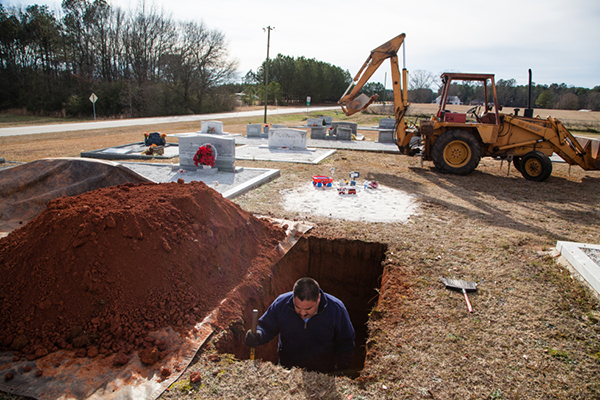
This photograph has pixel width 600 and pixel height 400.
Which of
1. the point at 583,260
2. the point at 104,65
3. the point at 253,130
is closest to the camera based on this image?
the point at 583,260

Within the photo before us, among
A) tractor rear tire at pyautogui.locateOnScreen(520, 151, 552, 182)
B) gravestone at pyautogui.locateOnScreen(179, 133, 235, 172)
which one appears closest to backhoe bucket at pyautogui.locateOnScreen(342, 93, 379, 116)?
gravestone at pyautogui.locateOnScreen(179, 133, 235, 172)

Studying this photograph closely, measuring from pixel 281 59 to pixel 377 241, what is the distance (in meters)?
64.4

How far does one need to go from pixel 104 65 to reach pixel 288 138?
3594cm

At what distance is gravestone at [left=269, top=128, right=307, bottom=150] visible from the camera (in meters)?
14.8

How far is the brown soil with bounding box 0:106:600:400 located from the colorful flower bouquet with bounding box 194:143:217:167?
2.34 m

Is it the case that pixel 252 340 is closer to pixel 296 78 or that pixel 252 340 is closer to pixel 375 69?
pixel 375 69

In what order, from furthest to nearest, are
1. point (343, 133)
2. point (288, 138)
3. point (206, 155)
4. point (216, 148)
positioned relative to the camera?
point (343, 133), point (288, 138), point (216, 148), point (206, 155)

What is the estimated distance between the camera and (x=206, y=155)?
31.2ft

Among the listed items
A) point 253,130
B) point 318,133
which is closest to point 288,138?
point 253,130

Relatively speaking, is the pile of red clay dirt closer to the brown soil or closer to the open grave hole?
the brown soil

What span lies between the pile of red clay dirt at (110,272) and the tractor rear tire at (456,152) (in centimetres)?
814

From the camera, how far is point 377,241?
17.9ft

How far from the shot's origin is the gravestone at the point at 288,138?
48.7 feet

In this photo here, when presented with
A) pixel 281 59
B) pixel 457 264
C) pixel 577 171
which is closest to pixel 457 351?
pixel 457 264
